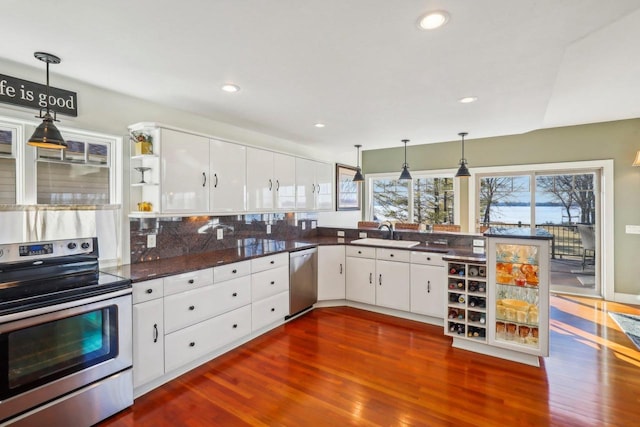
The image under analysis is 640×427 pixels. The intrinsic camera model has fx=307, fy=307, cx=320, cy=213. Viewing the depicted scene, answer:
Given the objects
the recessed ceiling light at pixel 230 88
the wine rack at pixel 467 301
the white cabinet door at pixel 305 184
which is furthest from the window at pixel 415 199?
the recessed ceiling light at pixel 230 88

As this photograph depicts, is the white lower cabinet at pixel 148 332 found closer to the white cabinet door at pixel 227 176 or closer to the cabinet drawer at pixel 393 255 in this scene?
the white cabinet door at pixel 227 176

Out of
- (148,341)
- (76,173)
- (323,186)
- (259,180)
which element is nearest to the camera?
(148,341)

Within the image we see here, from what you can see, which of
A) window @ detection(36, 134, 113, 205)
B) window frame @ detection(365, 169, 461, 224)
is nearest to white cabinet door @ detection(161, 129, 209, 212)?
window @ detection(36, 134, 113, 205)

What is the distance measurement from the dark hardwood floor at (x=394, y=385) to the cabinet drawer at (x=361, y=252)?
1.02 meters

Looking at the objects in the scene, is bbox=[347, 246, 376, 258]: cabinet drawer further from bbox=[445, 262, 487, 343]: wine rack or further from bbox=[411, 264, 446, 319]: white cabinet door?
bbox=[445, 262, 487, 343]: wine rack

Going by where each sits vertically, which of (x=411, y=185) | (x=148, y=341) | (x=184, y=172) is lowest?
(x=148, y=341)

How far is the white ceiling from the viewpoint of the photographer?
64.3 inches

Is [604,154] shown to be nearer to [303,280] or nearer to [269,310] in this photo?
[303,280]

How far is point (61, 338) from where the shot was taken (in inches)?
77.4

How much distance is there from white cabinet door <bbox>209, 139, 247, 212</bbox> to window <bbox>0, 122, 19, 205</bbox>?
1474 millimetres

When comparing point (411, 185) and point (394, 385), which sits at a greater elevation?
point (411, 185)

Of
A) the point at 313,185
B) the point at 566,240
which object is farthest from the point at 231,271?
the point at 566,240

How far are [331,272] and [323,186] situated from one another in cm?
147

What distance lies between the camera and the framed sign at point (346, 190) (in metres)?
5.63
